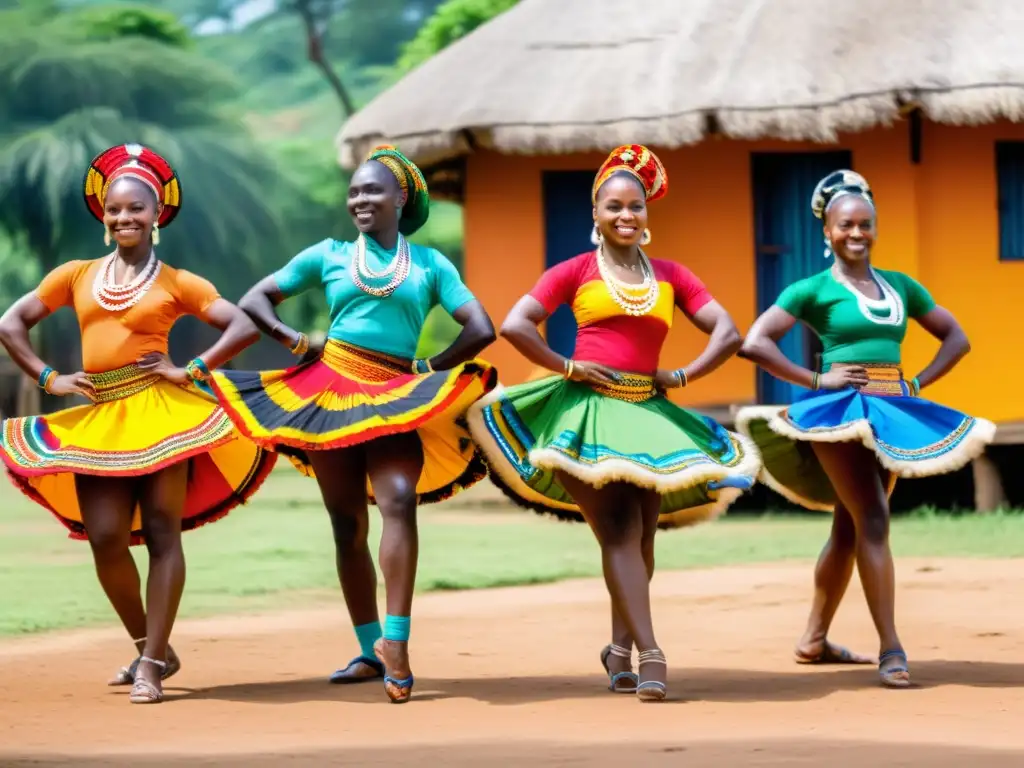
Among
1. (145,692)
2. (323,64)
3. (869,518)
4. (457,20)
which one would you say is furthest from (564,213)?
(323,64)

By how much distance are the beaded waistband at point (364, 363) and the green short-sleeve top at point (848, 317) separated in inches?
60.4

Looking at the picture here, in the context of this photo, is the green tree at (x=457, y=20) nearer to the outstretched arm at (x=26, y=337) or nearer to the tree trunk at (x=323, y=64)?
the tree trunk at (x=323, y=64)

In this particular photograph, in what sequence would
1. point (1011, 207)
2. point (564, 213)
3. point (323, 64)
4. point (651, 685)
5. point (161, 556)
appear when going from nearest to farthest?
point (651, 685)
point (161, 556)
point (1011, 207)
point (564, 213)
point (323, 64)

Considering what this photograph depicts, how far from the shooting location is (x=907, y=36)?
14.1m

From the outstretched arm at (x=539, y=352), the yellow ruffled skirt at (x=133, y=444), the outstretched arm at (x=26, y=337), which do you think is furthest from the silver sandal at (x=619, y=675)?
the outstretched arm at (x=26, y=337)

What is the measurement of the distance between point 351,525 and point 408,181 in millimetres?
1323

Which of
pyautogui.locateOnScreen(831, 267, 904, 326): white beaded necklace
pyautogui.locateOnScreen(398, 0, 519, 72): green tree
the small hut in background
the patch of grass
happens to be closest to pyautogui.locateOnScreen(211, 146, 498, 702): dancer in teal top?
pyautogui.locateOnScreen(831, 267, 904, 326): white beaded necklace

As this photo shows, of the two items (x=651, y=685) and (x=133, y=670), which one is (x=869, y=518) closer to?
(x=651, y=685)

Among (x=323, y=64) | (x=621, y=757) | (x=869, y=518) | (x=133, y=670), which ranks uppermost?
(x=323, y=64)

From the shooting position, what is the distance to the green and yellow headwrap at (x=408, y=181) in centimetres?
718

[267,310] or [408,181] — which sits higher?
[408,181]

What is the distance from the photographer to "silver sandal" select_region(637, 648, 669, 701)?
654 centimetres

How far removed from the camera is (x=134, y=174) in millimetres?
7250

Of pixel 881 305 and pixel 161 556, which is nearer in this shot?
pixel 161 556
